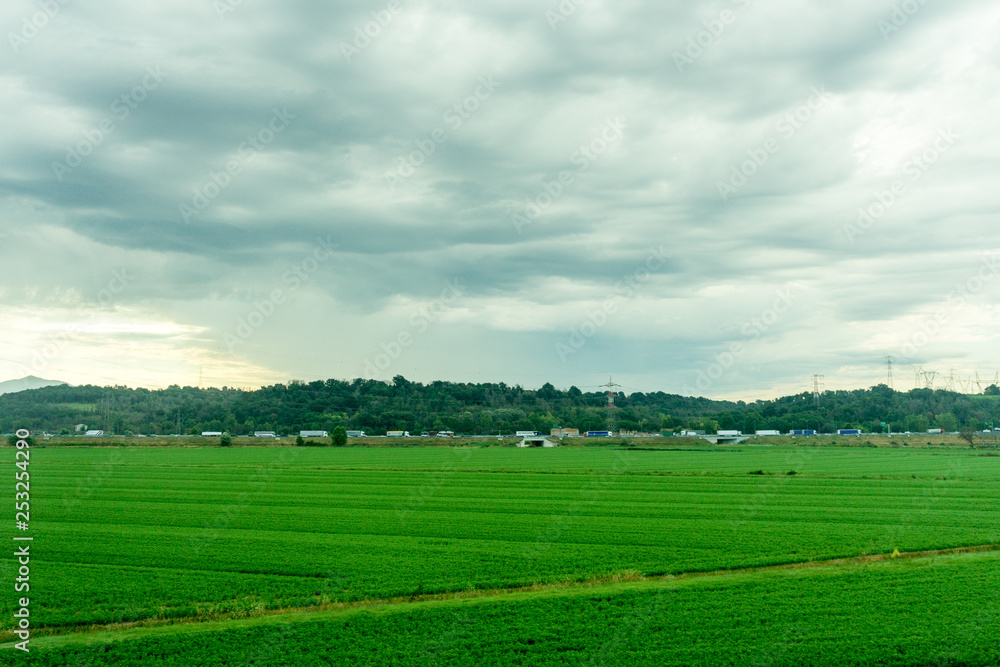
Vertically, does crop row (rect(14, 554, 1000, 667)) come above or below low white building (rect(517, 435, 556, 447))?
above

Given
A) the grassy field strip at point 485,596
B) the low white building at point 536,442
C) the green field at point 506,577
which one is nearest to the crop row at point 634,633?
the green field at point 506,577

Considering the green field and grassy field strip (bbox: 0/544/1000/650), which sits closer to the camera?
the green field

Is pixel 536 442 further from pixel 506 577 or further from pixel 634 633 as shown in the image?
pixel 634 633

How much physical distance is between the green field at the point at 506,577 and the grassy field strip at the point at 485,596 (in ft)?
0.31

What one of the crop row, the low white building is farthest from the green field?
the low white building

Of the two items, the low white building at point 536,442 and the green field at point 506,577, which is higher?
the green field at point 506,577

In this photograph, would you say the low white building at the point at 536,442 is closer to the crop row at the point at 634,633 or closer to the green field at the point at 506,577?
the green field at the point at 506,577

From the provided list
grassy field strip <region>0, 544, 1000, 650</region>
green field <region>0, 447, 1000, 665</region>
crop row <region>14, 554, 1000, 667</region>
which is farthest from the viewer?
grassy field strip <region>0, 544, 1000, 650</region>

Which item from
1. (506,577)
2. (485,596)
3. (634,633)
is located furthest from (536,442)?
(634,633)

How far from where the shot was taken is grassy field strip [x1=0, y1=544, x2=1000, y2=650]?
15672 millimetres

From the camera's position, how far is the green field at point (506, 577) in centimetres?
1501

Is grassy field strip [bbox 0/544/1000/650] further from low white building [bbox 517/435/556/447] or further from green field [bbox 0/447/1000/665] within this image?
low white building [bbox 517/435/556/447]

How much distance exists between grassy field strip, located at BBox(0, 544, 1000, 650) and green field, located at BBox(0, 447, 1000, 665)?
0.10 m

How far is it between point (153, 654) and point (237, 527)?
16266 millimetres
